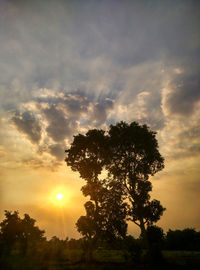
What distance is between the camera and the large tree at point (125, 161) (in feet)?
86.6

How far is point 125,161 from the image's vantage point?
28.7m

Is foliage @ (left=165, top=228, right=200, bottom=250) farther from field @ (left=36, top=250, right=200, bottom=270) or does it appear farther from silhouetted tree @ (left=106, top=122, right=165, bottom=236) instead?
silhouetted tree @ (left=106, top=122, right=165, bottom=236)

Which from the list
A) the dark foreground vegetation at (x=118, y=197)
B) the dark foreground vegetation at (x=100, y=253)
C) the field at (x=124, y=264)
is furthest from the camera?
the dark foreground vegetation at (x=118, y=197)

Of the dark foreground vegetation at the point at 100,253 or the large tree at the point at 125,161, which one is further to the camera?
→ the large tree at the point at 125,161

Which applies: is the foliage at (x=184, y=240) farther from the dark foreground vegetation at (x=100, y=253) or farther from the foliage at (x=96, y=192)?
the foliage at (x=96, y=192)

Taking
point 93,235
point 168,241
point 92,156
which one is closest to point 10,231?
point 93,235

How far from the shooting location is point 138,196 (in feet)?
87.8

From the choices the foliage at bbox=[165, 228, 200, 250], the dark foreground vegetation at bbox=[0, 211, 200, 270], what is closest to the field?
the dark foreground vegetation at bbox=[0, 211, 200, 270]

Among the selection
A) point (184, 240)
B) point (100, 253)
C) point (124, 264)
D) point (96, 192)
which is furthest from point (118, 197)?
point (184, 240)

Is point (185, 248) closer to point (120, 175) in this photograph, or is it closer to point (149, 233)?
point (149, 233)

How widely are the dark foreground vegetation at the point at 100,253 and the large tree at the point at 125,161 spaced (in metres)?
3.84

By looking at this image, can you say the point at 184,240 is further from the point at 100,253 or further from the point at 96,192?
the point at 96,192

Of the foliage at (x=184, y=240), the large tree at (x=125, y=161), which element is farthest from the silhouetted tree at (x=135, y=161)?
the foliage at (x=184, y=240)

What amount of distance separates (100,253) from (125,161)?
36017mm
